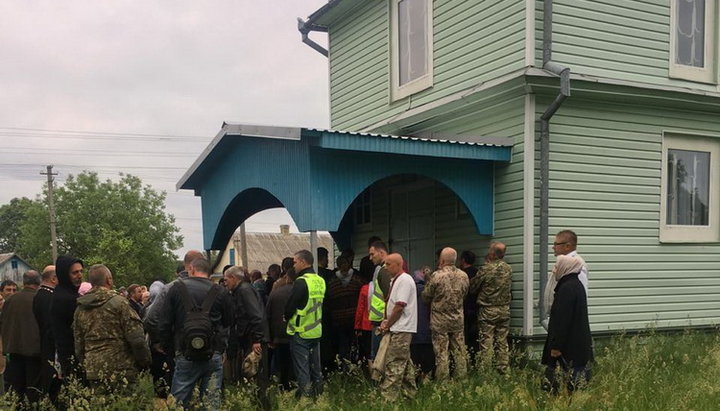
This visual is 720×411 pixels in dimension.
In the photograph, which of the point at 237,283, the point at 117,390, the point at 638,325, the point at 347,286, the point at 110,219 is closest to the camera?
the point at 117,390

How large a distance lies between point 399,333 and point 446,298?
86cm

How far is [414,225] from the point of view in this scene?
11094mm

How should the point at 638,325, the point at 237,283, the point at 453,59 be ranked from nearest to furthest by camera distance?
the point at 237,283 < the point at 638,325 < the point at 453,59

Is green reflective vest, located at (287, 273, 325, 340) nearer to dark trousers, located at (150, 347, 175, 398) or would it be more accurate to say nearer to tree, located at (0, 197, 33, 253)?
dark trousers, located at (150, 347, 175, 398)

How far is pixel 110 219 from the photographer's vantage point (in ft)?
152

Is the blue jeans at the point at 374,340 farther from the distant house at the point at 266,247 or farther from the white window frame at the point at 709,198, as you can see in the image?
the distant house at the point at 266,247

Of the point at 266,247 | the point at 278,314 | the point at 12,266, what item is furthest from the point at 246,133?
the point at 12,266

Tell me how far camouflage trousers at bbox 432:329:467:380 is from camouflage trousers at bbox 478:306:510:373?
0.56 m

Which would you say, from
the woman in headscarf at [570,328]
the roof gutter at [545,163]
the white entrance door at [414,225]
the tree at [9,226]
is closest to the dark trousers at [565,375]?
the woman in headscarf at [570,328]

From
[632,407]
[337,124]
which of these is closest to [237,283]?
[632,407]

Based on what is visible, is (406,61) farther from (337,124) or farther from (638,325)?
(638,325)

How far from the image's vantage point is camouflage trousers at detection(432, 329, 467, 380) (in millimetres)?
7122

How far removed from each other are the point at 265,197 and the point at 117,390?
19.5ft

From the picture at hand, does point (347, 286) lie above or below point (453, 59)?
below
